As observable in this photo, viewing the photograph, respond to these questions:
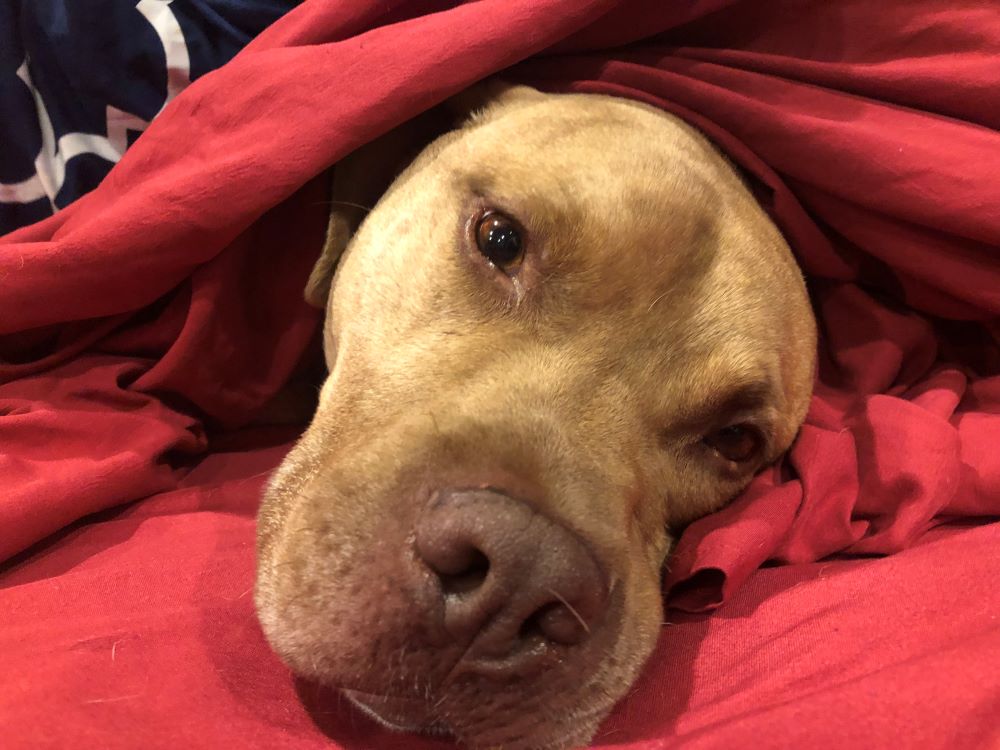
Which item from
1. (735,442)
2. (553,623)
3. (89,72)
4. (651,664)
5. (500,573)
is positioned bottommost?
(651,664)

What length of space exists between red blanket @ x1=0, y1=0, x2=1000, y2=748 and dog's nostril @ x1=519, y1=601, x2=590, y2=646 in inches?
7.9

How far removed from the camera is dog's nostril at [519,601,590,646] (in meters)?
1.15

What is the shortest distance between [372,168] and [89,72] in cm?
89

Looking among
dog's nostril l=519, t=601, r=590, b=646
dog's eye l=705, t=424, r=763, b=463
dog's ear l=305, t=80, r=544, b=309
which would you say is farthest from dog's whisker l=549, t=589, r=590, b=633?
dog's ear l=305, t=80, r=544, b=309

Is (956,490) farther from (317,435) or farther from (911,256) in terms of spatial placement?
(317,435)

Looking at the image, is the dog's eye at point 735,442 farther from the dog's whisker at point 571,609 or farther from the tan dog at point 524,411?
the dog's whisker at point 571,609

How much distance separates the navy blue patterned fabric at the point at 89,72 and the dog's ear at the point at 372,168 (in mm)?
618

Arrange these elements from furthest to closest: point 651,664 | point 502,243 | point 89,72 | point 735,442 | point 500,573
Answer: point 89,72 < point 735,442 < point 502,243 < point 651,664 < point 500,573

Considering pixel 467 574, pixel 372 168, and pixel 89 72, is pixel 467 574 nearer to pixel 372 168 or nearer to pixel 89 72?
pixel 372 168

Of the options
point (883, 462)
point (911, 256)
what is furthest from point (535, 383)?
point (911, 256)

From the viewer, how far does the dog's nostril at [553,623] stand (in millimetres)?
1147

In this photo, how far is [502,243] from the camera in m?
1.56

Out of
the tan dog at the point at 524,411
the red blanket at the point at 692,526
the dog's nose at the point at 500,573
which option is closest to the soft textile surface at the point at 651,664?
the red blanket at the point at 692,526

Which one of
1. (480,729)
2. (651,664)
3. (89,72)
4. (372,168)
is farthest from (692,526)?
(89,72)
